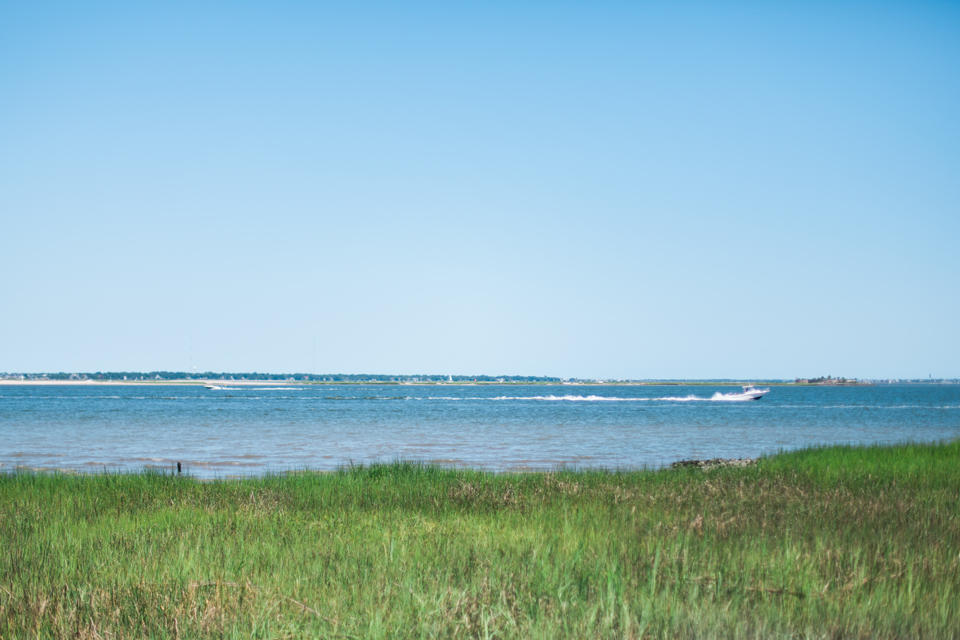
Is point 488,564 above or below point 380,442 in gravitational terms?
above

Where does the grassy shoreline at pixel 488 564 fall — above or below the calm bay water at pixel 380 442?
above

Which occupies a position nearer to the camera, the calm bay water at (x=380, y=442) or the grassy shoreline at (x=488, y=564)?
the grassy shoreline at (x=488, y=564)

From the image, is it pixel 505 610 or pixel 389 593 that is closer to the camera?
pixel 505 610

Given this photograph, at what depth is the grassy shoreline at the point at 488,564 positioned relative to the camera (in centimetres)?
607

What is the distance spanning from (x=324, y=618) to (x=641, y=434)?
1713 inches

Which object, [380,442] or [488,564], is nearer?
[488,564]

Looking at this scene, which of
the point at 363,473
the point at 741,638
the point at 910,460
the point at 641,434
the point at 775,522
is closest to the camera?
the point at 741,638

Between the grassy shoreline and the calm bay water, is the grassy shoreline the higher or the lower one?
the higher one

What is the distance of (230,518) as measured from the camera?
11117mm

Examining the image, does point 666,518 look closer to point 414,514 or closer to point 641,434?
point 414,514

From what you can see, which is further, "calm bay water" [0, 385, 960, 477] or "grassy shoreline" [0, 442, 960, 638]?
"calm bay water" [0, 385, 960, 477]

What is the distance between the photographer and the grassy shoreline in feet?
19.9

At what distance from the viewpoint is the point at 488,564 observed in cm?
790

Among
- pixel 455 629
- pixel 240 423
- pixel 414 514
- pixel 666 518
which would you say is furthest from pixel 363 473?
pixel 240 423
